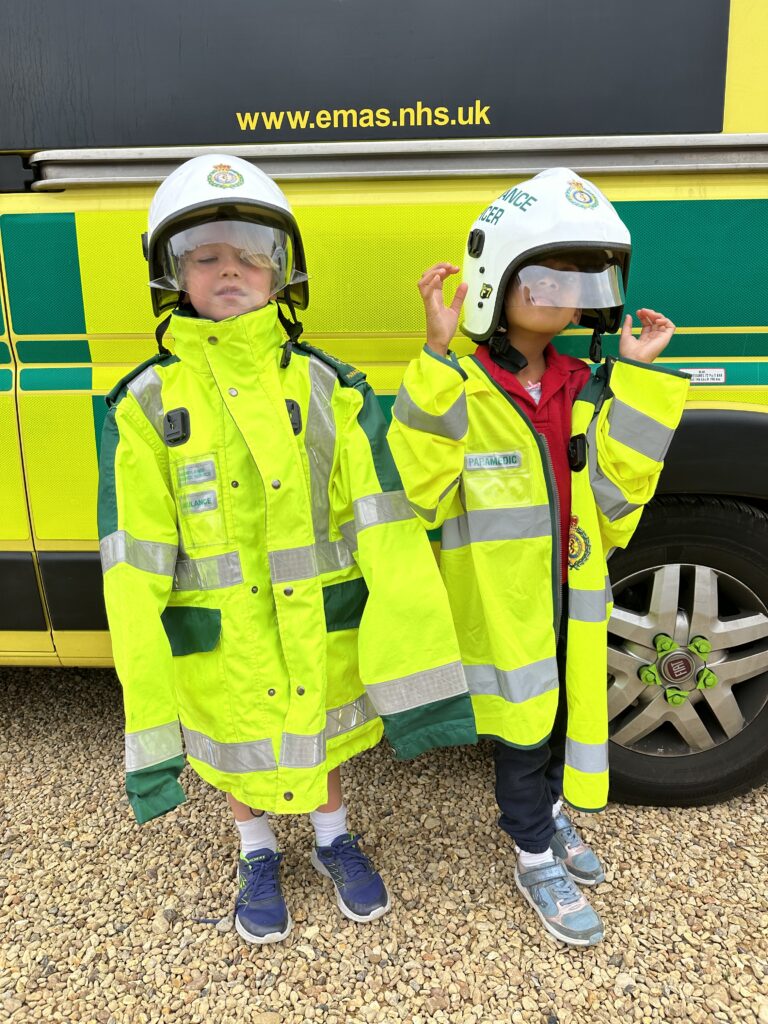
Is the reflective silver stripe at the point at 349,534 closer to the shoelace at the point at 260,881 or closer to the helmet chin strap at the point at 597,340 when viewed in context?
the helmet chin strap at the point at 597,340

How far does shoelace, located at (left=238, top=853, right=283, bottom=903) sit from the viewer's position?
208 cm

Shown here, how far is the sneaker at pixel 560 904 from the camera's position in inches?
79.5

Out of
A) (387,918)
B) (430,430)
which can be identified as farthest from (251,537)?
(387,918)

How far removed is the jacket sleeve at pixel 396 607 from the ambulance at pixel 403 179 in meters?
0.47

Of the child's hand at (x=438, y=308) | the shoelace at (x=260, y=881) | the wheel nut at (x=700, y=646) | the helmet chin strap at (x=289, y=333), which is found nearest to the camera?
the child's hand at (x=438, y=308)

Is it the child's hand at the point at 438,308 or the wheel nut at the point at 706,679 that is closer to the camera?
the child's hand at the point at 438,308

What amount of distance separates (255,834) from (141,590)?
0.83 metres

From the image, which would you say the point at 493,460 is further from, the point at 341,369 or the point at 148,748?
the point at 148,748

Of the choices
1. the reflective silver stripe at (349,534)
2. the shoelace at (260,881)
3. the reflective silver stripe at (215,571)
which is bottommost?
the shoelace at (260,881)

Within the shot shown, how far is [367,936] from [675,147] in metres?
2.25

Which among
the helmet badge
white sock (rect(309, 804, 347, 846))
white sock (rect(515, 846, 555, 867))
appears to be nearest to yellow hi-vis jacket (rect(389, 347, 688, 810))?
white sock (rect(515, 846, 555, 867))

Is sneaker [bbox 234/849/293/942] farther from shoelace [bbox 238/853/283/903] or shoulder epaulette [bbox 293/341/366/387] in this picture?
shoulder epaulette [bbox 293/341/366/387]

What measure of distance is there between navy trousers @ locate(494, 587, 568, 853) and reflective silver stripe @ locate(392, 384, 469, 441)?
23.6 inches

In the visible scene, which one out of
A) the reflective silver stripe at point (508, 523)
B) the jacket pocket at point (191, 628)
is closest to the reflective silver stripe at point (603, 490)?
the reflective silver stripe at point (508, 523)
